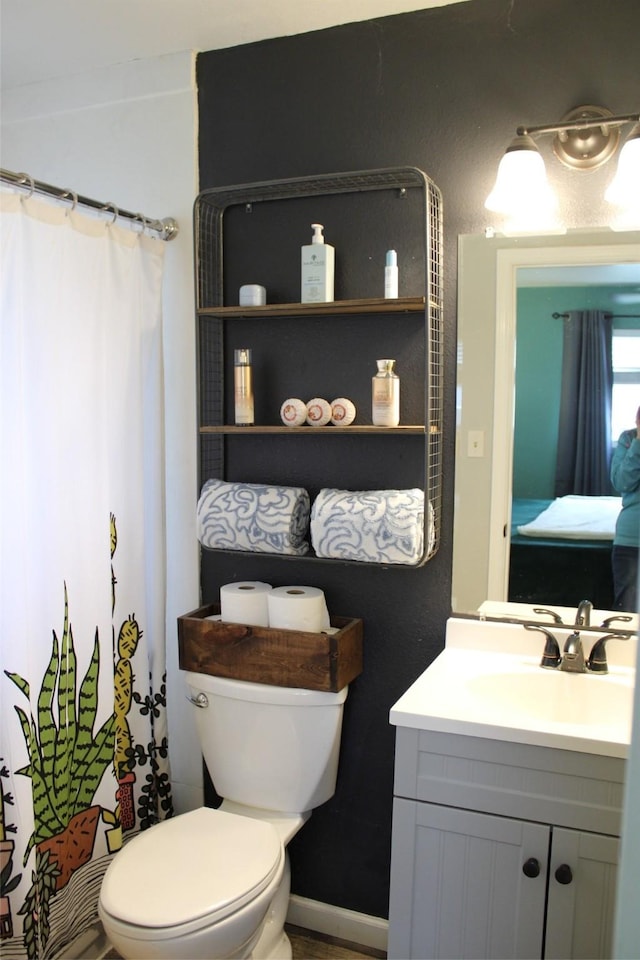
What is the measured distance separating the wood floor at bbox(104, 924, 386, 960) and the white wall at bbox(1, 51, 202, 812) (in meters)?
0.47

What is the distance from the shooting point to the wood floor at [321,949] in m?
2.14

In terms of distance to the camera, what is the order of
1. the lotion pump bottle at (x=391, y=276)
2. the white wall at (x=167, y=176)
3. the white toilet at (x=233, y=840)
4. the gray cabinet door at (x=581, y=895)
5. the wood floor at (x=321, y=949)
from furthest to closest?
the white wall at (x=167, y=176) < the wood floor at (x=321, y=949) < the lotion pump bottle at (x=391, y=276) < the white toilet at (x=233, y=840) < the gray cabinet door at (x=581, y=895)

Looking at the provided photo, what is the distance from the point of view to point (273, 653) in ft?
6.53

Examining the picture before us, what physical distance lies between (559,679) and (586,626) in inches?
6.3

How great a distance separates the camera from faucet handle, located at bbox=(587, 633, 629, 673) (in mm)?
1829

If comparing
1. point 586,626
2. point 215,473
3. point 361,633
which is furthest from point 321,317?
point 586,626

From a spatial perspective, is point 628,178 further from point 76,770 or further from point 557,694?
point 76,770

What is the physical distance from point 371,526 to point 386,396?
326 mm

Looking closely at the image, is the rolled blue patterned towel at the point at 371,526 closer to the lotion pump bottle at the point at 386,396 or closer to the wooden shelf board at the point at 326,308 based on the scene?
the lotion pump bottle at the point at 386,396

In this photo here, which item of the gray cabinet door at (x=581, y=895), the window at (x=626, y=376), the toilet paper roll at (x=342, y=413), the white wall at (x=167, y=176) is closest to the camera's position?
the gray cabinet door at (x=581, y=895)

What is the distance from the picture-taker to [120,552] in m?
2.13

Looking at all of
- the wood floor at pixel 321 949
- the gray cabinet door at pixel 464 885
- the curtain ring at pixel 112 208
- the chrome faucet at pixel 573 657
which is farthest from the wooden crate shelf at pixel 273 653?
A: the curtain ring at pixel 112 208

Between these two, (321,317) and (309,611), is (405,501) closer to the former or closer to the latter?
(309,611)

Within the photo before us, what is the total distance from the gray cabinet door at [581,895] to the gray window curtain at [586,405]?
80 centimetres
